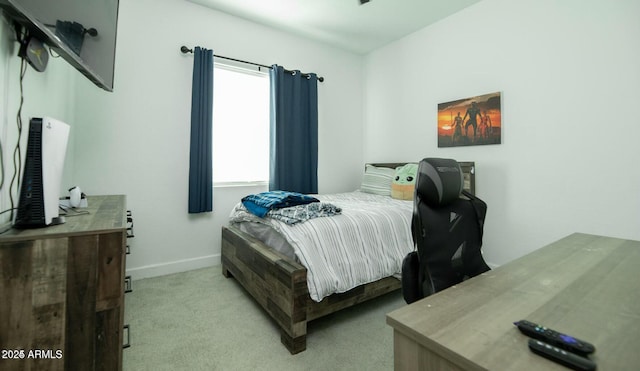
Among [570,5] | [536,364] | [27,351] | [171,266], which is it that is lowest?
[171,266]

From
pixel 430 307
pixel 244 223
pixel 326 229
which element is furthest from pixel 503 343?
pixel 244 223

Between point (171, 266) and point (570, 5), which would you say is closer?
point (570, 5)

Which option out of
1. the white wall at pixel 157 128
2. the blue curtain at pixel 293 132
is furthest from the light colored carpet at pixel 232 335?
the blue curtain at pixel 293 132

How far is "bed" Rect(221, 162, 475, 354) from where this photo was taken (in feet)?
5.11

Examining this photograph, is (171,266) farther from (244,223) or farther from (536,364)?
(536,364)

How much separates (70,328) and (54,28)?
1.21 metres

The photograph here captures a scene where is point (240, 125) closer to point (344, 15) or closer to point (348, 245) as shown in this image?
point (344, 15)

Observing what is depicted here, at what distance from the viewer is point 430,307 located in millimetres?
717

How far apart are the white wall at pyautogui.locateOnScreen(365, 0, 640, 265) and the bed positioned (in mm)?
1240

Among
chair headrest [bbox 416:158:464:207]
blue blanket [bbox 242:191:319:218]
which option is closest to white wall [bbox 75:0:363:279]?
blue blanket [bbox 242:191:319:218]

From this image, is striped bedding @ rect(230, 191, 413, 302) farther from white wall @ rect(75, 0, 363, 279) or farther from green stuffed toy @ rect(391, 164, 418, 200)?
white wall @ rect(75, 0, 363, 279)

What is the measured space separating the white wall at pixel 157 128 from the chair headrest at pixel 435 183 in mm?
2479

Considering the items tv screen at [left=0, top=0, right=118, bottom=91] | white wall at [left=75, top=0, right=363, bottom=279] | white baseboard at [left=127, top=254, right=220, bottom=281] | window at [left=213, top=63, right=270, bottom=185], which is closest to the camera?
tv screen at [left=0, top=0, right=118, bottom=91]

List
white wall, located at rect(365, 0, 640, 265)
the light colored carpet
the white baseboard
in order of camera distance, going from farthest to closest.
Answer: the white baseboard, white wall, located at rect(365, 0, 640, 265), the light colored carpet
